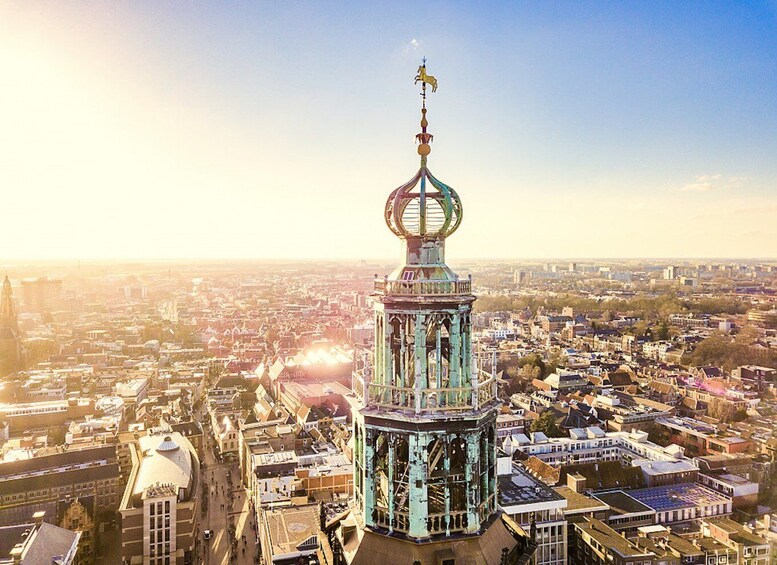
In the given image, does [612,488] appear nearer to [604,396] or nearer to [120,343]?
[604,396]

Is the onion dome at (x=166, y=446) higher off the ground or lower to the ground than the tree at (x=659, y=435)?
higher

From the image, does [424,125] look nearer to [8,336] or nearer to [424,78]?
[424,78]

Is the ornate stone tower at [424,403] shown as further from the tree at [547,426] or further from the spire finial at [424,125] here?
the tree at [547,426]

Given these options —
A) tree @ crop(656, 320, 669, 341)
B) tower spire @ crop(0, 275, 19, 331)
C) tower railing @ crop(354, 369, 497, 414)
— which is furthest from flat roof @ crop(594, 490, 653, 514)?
tower spire @ crop(0, 275, 19, 331)

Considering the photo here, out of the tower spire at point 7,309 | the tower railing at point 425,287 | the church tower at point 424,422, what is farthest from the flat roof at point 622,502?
the tower spire at point 7,309

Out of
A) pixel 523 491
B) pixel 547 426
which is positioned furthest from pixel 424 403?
pixel 547 426

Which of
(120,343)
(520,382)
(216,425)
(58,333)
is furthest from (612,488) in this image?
(58,333)

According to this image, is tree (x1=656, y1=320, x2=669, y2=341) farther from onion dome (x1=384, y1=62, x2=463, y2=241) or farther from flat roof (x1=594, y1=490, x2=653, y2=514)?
onion dome (x1=384, y1=62, x2=463, y2=241)
